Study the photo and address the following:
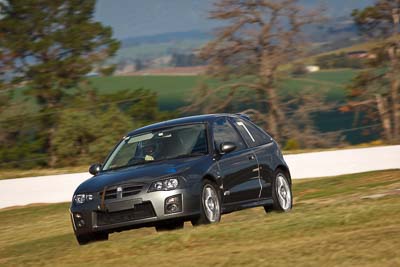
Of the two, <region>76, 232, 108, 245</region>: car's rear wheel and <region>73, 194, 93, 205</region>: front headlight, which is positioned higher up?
<region>73, 194, 93, 205</region>: front headlight

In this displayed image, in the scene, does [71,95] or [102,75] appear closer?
[71,95]

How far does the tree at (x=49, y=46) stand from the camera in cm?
4644

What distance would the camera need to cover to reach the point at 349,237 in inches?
436

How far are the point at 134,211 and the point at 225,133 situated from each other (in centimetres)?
236

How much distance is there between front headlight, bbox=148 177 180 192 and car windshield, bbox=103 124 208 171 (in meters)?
0.85

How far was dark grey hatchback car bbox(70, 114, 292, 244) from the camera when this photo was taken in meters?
13.4

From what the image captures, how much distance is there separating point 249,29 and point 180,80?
19.0 metres

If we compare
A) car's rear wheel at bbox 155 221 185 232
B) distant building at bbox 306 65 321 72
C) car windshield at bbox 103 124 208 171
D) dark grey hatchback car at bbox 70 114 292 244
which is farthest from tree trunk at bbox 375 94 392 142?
car's rear wheel at bbox 155 221 185 232

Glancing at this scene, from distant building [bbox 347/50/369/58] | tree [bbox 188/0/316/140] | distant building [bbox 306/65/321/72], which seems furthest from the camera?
distant building [bbox 347/50/369/58]

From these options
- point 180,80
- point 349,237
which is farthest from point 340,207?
point 180,80

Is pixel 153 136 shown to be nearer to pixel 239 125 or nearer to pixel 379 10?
pixel 239 125

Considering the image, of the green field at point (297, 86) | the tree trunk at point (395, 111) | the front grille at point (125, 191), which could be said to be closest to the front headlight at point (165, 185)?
the front grille at point (125, 191)

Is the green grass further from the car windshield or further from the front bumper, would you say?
the car windshield

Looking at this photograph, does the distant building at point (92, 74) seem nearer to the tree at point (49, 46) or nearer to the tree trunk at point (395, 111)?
the tree at point (49, 46)
